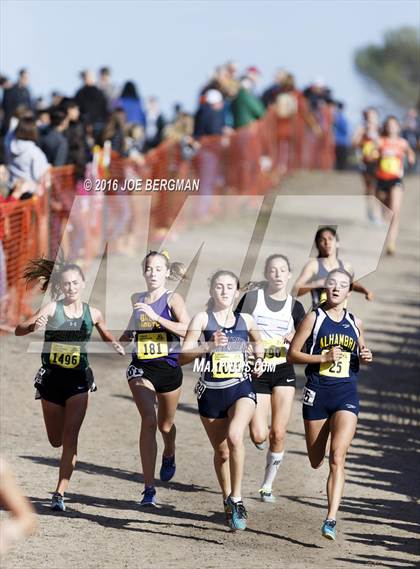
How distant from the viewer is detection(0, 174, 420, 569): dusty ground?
9.30 metres

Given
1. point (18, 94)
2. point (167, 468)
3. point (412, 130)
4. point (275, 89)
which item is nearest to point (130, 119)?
point (18, 94)

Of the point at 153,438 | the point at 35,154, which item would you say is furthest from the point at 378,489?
the point at 35,154

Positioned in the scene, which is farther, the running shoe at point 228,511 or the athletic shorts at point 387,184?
the athletic shorts at point 387,184

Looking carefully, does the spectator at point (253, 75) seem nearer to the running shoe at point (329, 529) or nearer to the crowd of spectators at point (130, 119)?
the crowd of spectators at point (130, 119)

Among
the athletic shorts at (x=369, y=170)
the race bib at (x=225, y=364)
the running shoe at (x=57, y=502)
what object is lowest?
the running shoe at (x=57, y=502)

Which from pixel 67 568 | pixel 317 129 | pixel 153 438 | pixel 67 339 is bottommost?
pixel 67 568

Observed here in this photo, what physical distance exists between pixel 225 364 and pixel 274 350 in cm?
94

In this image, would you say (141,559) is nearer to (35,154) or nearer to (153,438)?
(153,438)

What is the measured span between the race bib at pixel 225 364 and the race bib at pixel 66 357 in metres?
0.97

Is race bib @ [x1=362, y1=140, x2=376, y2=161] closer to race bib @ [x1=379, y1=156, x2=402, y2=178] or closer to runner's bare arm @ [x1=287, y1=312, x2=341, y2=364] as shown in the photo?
race bib @ [x1=379, y1=156, x2=402, y2=178]

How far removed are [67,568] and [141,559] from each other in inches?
21.2

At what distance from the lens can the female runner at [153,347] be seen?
400 inches

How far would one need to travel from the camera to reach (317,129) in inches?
1416

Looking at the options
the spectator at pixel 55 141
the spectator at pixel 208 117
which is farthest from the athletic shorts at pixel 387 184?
the spectator at pixel 55 141
